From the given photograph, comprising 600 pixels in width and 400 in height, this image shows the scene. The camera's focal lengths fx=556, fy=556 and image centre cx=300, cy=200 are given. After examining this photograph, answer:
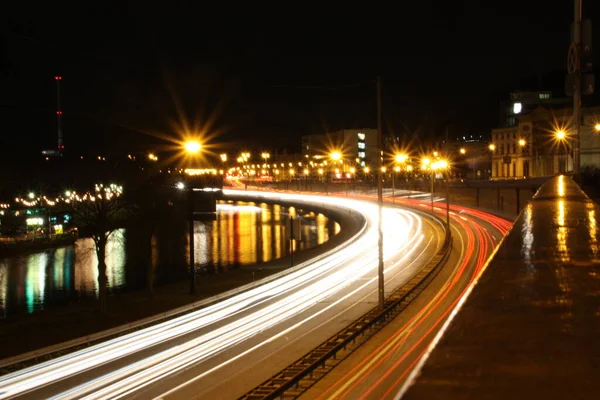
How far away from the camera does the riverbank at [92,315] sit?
666 inches

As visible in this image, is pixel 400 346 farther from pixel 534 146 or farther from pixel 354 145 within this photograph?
pixel 354 145

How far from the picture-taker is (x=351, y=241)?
37438 mm

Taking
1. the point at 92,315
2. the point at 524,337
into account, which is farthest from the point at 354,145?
the point at 524,337

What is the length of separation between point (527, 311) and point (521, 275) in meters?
1.24

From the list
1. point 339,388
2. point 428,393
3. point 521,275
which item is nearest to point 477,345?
point 428,393

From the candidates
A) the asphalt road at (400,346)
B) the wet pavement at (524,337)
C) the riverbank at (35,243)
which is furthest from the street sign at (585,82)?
the riverbank at (35,243)

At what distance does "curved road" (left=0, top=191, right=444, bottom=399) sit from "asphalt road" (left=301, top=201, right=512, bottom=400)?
1.68 meters

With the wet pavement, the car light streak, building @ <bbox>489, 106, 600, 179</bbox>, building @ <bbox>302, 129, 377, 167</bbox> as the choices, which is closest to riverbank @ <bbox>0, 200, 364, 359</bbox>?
the car light streak

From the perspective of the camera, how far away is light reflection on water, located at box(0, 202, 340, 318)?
2791 centimetres

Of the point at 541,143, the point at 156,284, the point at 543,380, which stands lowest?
the point at 156,284

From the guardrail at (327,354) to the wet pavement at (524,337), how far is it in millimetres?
5539

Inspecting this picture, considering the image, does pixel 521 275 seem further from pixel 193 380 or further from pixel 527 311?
pixel 193 380

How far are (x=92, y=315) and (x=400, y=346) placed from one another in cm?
1192

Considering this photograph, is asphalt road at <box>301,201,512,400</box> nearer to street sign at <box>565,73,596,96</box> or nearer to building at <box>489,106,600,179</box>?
street sign at <box>565,73,596,96</box>
